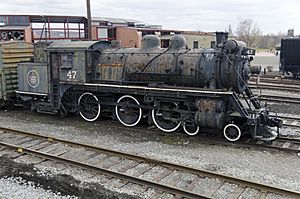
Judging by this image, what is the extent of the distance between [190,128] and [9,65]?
7923 millimetres

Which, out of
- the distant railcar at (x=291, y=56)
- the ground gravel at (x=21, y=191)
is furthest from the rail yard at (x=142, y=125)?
the distant railcar at (x=291, y=56)

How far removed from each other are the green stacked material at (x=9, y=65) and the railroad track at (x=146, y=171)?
410 cm

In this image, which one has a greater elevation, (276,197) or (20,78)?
(20,78)

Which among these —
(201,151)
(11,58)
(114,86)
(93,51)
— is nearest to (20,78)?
(11,58)

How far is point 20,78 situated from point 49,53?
1859 millimetres

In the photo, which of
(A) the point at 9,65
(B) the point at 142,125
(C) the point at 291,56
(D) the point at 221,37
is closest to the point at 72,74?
(B) the point at 142,125

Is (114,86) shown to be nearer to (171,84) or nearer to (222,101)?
(171,84)

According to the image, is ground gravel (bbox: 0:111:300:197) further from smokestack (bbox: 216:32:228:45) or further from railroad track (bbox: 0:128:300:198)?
smokestack (bbox: 216:32:228:45)

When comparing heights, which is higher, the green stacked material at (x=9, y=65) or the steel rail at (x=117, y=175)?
the green stacked material at (x=9, y=65)

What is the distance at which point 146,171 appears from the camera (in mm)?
7328

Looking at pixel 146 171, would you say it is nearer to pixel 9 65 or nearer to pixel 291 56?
pixel 9 65

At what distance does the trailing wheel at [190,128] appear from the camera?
9820 mm

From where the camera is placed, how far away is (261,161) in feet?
26.0

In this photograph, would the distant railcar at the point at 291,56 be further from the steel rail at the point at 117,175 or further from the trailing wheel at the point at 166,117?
the steel rail at the point at 117,175
